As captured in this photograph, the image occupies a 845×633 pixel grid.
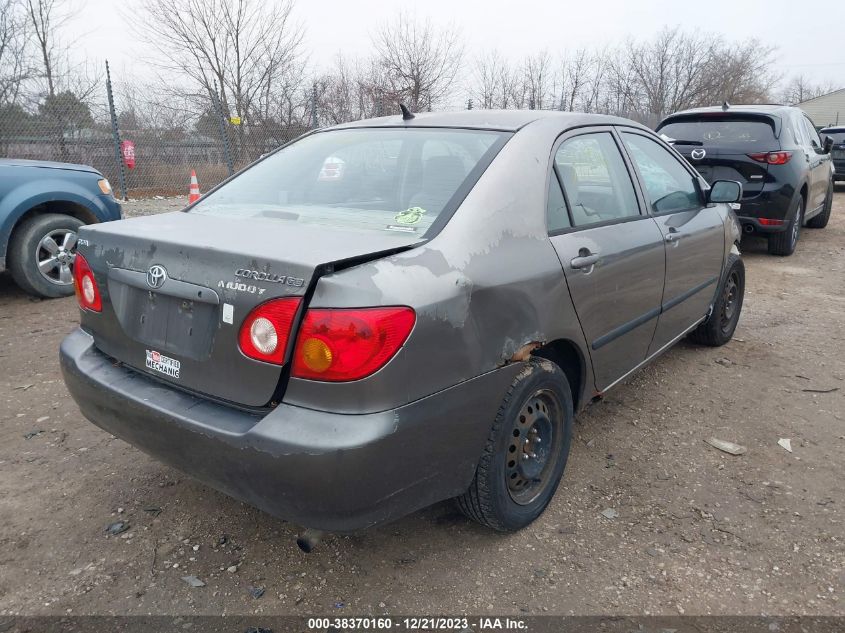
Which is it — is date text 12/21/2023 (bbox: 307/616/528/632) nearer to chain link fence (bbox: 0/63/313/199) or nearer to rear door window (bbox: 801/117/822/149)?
rear door window (bbox: 801/117/822/149)

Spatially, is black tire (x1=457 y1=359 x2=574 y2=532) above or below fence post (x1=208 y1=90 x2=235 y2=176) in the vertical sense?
below

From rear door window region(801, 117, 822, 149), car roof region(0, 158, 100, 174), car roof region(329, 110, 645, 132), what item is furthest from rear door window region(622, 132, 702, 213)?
rear door window region(801, 117, 822, 149)

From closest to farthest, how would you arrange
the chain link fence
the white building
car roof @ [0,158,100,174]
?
car roof @ [0,158,100,174], the chain link fence, the white building

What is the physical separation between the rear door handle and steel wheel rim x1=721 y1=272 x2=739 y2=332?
230 cm

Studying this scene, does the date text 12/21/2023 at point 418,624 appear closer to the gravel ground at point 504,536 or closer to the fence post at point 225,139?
the gravel ground at point 504,536

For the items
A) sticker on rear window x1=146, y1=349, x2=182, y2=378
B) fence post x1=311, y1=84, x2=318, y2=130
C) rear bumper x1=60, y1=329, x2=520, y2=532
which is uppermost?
fence post x1=311, y1=84, x2=318, y2=130

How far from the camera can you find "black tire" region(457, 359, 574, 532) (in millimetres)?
2215

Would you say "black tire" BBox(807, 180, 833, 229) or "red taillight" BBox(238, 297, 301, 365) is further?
"black tire" BBox(807, 180, 833, 229)

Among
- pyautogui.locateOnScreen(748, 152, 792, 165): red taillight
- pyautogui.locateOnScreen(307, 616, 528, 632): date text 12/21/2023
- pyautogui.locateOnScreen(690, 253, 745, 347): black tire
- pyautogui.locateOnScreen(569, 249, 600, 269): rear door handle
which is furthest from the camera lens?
pyautogui.locateOnScreen(748, 152, 792, 165): red taillight

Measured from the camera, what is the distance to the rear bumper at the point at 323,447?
1763mm

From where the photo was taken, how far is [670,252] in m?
3.31

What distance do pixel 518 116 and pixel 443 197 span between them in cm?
73

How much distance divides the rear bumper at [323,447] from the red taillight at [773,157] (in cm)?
621

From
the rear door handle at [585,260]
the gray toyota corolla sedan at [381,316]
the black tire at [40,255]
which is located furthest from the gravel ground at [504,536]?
the black tire at [40,255]
